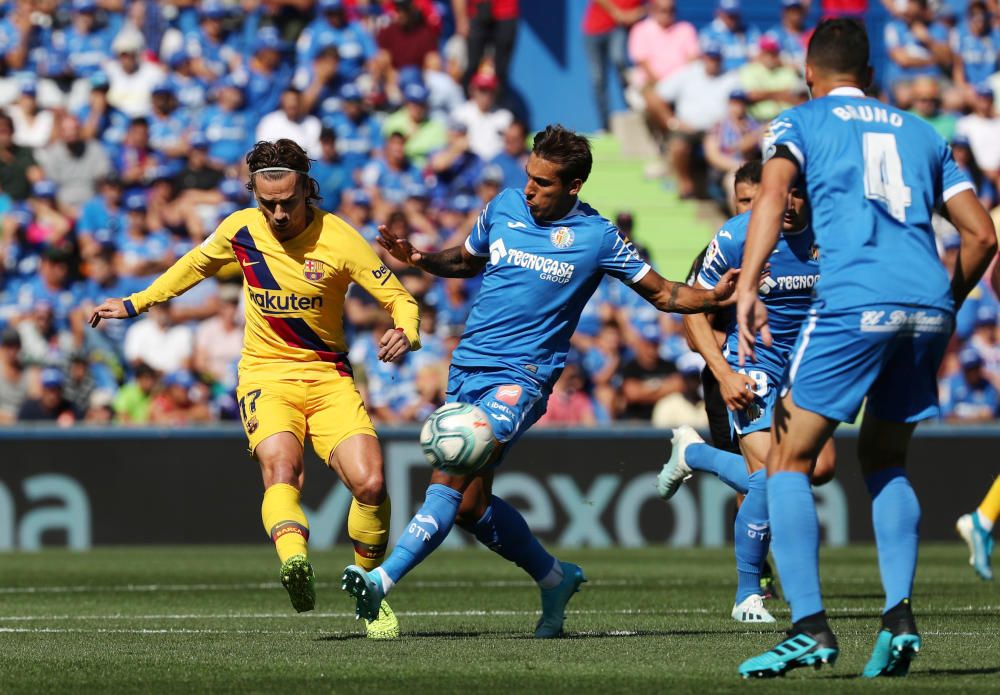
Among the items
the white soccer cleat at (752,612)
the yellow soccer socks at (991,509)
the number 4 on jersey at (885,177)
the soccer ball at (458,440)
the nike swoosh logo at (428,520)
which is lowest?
the white soccer cleat at (752,612)

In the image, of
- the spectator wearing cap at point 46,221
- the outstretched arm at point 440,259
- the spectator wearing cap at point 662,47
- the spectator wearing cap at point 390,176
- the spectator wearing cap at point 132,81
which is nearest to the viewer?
the outstretched arm at point 440,259

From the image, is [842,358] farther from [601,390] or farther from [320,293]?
[601,390]

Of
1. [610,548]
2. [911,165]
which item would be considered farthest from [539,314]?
Result: [610,548]

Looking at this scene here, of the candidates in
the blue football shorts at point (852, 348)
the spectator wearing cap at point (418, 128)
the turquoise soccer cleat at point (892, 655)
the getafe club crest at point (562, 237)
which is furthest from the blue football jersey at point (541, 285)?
the spectator wearing cap at point (418, 128)

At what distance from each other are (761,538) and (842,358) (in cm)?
320

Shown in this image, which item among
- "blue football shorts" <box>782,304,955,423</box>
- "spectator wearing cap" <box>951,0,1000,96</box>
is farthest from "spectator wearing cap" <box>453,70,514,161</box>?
"blue football shorts" <box>782,304,955,423</box>

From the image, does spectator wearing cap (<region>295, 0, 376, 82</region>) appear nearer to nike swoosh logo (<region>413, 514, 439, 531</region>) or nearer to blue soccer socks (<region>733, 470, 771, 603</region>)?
blue soccer socks (<region>733, 470, 771, 603</region>)

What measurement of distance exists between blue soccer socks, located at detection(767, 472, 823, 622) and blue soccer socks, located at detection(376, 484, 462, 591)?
217cm

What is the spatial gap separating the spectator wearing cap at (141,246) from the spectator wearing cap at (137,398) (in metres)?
1.70

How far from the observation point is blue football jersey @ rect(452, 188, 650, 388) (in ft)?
28.2

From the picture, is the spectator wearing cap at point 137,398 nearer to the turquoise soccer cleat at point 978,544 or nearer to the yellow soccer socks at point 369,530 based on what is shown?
the yellow soccer socks at point 369,530

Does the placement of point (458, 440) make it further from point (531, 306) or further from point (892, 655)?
point (892, 655)

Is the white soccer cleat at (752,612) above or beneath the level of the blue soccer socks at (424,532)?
beneath

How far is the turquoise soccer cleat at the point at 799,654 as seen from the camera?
631cm
